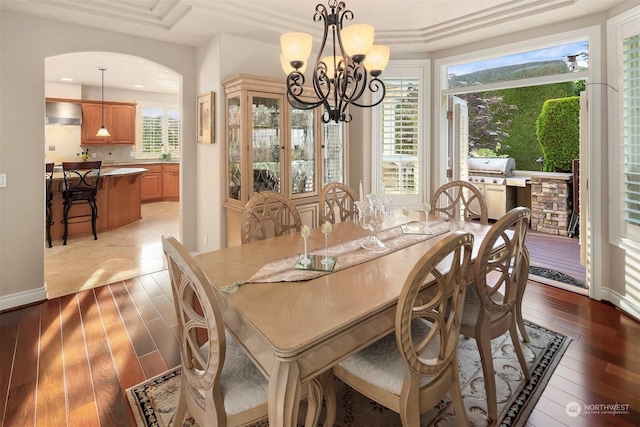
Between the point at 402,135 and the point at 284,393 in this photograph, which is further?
the point at 402,135

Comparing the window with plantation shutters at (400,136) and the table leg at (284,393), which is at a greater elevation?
the window with plantation shutters at (400,136)

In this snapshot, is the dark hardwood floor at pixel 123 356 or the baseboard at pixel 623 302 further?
the baseboard at pixel 623 302

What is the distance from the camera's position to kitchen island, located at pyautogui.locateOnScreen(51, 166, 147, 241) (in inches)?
204

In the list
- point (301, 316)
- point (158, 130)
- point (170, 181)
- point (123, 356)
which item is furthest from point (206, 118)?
point (158, 130)

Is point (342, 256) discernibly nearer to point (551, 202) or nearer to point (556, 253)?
point (556, 253)

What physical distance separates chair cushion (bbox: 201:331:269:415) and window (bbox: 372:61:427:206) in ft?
11.6

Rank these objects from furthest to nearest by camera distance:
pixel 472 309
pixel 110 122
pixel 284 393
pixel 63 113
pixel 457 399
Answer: pixel 110 122
pixel 63 113
pixel 472 309
pixel 457 399
pixel 284 393

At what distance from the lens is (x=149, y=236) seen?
18.5ft

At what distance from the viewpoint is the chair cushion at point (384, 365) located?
4.57 feet

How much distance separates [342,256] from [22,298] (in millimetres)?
3102

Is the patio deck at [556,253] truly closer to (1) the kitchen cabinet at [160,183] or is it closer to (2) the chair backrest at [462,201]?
(2) the chair backrest at [462,201]

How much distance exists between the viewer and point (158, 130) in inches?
371

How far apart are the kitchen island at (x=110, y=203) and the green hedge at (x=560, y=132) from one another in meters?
7.43

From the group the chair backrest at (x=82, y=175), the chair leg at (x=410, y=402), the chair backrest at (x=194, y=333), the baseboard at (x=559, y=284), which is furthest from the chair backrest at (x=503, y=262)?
the chair backrest at (x=82, y=175)
